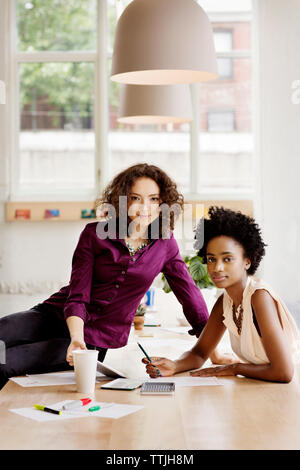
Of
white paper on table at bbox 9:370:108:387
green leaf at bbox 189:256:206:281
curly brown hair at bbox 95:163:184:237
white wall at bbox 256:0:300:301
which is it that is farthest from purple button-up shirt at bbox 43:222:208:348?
white wall at bbox 256:0:300:301

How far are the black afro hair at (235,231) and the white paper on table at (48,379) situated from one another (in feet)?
1.59

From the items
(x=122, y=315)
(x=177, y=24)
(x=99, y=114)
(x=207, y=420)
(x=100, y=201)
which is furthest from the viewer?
(x=99, y=114)

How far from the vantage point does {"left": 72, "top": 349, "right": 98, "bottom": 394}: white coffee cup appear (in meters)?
1.48

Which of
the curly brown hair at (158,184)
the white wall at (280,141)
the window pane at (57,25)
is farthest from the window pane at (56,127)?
the curly brown hair at (158,184)

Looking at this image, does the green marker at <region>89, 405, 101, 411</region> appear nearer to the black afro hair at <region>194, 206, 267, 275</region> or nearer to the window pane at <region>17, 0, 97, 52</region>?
the black afro hair at <region>194, 206, 267, 275</region>

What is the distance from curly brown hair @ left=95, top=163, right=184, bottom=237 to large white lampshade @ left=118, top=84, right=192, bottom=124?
2.88ft

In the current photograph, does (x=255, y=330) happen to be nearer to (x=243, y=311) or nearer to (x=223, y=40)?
(x=243, y=311)

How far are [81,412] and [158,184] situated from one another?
1031mm

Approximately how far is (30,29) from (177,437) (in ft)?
15.7

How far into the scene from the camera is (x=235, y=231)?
171cm

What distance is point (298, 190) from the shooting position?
322cm

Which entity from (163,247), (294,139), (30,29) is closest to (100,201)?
(163,247)

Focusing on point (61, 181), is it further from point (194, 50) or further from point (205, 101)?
point (194, 50)

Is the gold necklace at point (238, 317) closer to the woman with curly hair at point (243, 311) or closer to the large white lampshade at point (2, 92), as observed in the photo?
the woman with curly hair at point (243, 311)
